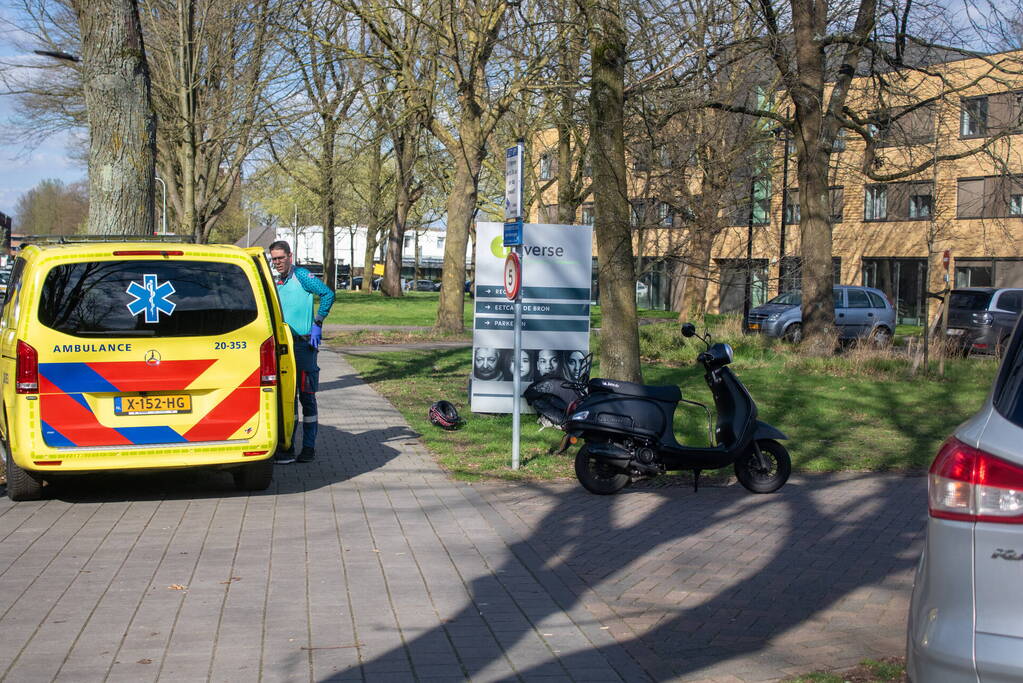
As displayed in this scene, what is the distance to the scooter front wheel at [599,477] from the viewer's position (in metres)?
8.44

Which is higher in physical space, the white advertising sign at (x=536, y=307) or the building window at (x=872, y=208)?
the building window at (x=872, y=208)

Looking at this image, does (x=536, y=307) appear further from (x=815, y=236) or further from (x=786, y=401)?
(x=815, y=236)

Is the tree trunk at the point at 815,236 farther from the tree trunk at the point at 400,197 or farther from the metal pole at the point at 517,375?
the metal pole at the point at 517,375

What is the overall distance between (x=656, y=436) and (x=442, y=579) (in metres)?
2.72

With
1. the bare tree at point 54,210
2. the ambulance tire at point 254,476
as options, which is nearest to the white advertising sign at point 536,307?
the ambulance tire at point 254,476

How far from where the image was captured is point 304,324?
9.68m

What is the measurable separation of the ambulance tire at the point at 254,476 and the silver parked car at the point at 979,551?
594 cm

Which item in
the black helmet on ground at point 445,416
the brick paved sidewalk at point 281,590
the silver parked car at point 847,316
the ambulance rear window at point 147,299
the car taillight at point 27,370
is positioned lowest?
the brick paved sidewalk at point 281,590

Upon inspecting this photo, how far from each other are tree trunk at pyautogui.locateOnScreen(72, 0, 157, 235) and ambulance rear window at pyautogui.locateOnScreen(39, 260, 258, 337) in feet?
13.0

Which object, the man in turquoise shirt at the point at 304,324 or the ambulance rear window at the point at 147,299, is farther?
the man in turquoise shirt at the point at 304,324

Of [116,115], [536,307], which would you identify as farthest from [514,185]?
[116,115]

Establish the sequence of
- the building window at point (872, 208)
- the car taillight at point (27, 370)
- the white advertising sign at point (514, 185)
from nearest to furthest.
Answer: the car taillight at point (27, 370) → the white advertising sign at point (514, 185) → the building window at point (872, 208)

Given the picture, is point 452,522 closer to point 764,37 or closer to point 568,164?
point 764,37

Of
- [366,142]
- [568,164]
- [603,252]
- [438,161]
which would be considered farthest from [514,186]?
[438,161]
